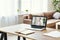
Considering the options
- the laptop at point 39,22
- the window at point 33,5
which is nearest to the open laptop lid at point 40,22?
the laptop at point 39,22

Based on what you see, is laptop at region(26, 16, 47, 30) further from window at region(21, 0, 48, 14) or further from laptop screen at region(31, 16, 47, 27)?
window at region(21, 0, 48, 14)

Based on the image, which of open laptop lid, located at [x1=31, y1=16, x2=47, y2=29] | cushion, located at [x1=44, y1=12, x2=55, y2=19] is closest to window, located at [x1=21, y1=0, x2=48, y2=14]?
cushion, located at [x1=44, y1=12, x2=55, y2=19]

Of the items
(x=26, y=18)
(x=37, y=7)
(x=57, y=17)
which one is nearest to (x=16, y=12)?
(x=26, y=18)

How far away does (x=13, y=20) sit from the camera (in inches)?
200

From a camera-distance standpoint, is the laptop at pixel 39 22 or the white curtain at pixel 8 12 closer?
the laptop at pixel 39 22

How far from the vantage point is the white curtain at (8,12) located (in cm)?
468

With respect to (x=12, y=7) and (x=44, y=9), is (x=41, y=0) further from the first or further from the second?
(x=12, y=7)

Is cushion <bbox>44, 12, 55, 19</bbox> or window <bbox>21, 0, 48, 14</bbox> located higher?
window <bbox>21, 0, 48, 14</bbox>

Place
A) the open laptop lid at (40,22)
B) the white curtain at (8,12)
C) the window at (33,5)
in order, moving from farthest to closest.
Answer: the window at (33,5), the white curtain at (8,12), the open laptop lid at (40,22)

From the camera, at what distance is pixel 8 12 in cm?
482

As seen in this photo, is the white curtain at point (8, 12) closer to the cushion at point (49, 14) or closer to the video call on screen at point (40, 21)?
the cushion at point (49, 14)

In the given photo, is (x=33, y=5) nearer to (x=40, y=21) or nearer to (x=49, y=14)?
(x=49, y=14)

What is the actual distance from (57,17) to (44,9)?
1.08 meters

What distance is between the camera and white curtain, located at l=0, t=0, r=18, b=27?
4.68 m
